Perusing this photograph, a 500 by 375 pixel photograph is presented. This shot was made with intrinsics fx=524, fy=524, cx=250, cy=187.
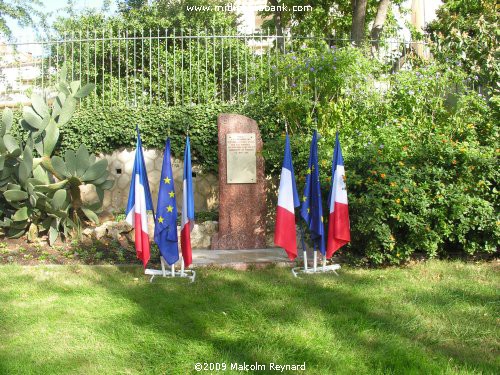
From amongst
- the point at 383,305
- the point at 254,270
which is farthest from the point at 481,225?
the point at 254,270

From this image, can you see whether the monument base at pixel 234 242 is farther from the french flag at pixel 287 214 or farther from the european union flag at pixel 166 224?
the european union flag at pixel 166 224

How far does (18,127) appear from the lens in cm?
965

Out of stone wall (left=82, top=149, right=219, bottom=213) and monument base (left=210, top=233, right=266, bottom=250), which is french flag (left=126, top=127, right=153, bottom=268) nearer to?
monument base (left=210, top=233, right=266, bottom=250)

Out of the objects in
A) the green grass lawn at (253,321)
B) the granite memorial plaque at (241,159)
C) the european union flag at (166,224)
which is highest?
the granite memorial plaque at (241,159)

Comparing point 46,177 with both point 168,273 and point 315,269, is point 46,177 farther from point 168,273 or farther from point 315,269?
point 315,269

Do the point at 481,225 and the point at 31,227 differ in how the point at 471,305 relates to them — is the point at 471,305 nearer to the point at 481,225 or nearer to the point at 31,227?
the point at 481,225

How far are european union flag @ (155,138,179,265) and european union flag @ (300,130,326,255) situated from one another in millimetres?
1551

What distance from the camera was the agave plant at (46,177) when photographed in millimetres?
7133

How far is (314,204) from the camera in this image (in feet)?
20.7

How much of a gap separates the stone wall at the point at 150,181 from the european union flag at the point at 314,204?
11.1ft

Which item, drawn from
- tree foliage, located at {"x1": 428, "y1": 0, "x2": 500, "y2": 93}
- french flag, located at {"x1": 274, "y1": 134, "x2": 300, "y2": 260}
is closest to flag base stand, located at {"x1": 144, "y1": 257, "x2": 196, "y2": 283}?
french flag, located at {"x1": 274, "y1": 134, "x2": 300, "y2": 260}

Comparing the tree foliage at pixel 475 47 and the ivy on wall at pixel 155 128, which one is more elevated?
the tree foliage at pixel 475 47

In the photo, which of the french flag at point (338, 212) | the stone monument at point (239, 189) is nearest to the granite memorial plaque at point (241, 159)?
the stone monument at point (239, 189)

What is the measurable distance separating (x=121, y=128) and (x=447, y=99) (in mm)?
5757
